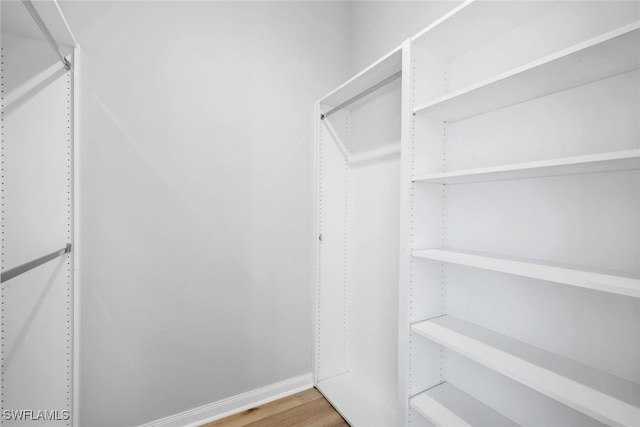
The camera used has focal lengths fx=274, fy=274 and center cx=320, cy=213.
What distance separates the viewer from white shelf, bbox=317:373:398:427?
167cm

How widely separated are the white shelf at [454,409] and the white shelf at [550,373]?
1.10ft

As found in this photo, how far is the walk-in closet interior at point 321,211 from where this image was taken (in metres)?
0.96

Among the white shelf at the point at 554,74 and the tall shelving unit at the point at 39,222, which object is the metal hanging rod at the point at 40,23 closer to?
the tall shelving unit at the point at 39,222

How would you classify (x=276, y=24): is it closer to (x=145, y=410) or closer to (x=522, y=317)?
(x=522, y=317)

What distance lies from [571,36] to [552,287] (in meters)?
0.94

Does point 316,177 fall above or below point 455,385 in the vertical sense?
above

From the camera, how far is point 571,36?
101 cm

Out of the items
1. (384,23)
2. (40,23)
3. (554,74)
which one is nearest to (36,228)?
(40,23)

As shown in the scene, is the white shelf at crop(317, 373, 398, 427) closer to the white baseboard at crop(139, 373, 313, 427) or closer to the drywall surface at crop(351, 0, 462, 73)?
the white baseboard at crop(139, 373, 313, 427)

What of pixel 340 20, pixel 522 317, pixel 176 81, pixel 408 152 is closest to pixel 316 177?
pixel 408 152

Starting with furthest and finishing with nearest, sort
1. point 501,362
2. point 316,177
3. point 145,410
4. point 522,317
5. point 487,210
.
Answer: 1. point 316,177
2. point 145,410
3. point 487,210
4. point 522,317
5. point 501,362

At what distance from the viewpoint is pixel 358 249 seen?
6.86ft

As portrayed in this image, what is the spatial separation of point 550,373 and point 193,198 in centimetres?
181

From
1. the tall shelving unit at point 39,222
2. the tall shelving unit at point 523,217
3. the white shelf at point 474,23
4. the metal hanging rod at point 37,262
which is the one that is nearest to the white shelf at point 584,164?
the tall shelving unit at point 523,217
